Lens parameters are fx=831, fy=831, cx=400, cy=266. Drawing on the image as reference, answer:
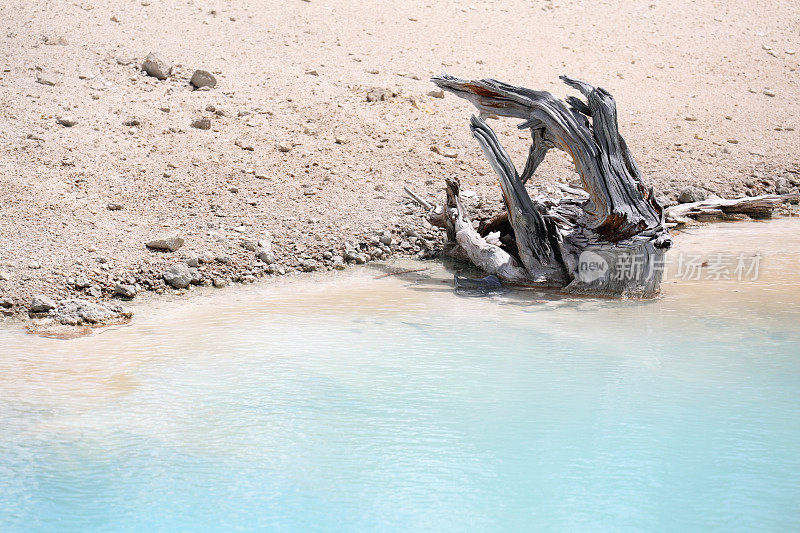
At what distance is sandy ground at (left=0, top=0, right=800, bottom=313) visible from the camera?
8148 mm

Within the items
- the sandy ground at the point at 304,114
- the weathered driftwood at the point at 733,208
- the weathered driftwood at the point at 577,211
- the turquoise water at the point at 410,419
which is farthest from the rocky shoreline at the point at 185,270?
the weathered driftwood at the point at 733,208

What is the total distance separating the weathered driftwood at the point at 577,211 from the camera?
23.1 ft

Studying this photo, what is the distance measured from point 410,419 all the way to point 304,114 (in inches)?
278

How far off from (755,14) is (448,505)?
17265mm

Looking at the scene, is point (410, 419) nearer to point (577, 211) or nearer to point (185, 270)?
point (185, 270)

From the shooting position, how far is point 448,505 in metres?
3.87

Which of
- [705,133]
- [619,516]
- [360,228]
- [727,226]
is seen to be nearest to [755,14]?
[705,133]

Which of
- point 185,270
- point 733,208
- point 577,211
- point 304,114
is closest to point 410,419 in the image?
point 185,270

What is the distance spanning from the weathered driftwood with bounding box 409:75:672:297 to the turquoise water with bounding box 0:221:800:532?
0.48m

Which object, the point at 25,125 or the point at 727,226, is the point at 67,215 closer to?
the point at 25,125

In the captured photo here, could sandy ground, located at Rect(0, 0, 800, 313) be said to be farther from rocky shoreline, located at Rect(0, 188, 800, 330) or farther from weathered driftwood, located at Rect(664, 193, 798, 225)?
weathered driftwood, located at Rect(664, 193, 798, 225)

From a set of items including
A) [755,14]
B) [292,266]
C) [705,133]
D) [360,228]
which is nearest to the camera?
[292,266]

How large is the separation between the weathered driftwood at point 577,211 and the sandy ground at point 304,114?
147 cm

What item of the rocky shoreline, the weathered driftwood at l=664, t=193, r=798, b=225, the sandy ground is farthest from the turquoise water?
the weathered driftwood at l=664, t=193, r=798, b=225
